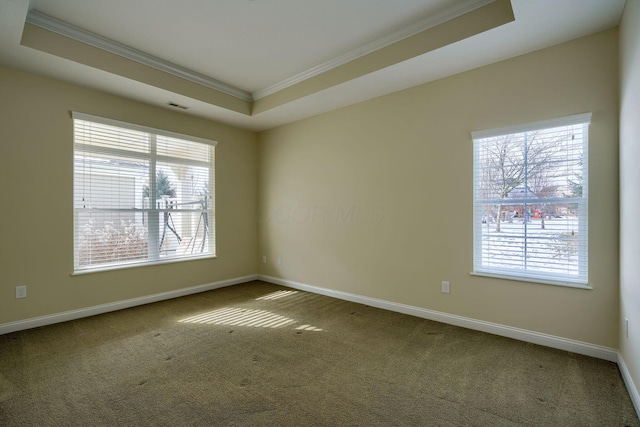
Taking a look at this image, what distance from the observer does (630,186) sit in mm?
2072

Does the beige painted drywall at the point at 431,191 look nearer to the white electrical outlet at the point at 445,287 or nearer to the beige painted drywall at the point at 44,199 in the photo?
the white electrical outlet at the point at 445,287

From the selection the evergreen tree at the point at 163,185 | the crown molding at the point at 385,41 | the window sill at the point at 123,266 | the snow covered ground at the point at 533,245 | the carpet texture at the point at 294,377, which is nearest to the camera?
the carpet texture at the point at 294,377

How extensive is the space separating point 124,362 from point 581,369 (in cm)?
360

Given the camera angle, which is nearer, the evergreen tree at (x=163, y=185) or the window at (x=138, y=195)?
the window at (x=138, y=195)

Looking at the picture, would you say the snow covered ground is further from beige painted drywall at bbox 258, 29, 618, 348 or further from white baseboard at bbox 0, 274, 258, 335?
white baseboard at bbox 0, 274, 258, 335

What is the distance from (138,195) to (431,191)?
12.2ft

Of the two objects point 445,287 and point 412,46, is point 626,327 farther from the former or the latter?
point 412,46

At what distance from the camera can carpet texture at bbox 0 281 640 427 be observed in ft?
6.11

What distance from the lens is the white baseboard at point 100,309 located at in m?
→ 3.15

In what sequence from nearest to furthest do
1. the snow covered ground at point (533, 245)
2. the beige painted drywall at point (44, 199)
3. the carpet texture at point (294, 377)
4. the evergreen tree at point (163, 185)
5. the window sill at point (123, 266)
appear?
the carpet texture at point (294, 377), the snow covered ground at point (533, 245), the beige painted drywall at point (44, 199), the window sill at point (123, 266), the evergreen tree at point (163, 185)

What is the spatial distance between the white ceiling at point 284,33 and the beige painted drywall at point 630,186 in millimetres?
380

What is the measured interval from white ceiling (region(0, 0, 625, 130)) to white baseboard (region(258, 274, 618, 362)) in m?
2.60

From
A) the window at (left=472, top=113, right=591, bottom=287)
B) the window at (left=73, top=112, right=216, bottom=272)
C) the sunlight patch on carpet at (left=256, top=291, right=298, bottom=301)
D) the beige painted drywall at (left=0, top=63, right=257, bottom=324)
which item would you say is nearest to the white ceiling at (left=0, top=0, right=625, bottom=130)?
the beige painted drywall at (left=0, top=63, right=257, bottom=324)

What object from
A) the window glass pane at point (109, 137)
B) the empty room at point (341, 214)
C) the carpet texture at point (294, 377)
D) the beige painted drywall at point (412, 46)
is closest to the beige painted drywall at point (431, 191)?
the empty room at point (341, 214)
